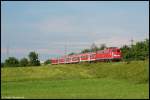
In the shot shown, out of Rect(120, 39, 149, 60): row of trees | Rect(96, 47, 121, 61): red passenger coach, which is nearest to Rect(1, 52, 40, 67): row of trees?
Rect(96, 47, 121, 61): red passenger coach

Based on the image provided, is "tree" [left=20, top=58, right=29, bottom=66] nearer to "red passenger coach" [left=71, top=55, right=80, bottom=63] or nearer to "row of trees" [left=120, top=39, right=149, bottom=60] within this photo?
"red passenger coach" [left=71, top=55, right=80, bottom=63]

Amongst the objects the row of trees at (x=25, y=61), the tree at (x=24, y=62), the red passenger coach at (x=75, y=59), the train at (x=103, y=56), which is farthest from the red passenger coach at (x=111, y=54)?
the tree at (x=24, y=62)

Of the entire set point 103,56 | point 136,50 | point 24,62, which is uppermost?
point 136,50

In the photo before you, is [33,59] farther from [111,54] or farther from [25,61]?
[111,54]

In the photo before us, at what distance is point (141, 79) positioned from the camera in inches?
1291

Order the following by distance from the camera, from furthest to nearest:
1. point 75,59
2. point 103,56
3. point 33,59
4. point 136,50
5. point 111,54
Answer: point 75,59 < point 136,50 < point 33,59 < point 103,56 < point 111,54

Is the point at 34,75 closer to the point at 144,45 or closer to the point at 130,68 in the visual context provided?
the point at 130,68

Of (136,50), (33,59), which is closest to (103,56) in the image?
(136,50)

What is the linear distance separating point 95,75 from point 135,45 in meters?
34.4

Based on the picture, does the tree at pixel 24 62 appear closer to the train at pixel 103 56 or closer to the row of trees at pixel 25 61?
the row of trees at pixel 25 61

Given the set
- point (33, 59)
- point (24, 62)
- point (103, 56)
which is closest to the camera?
point (103, 56)

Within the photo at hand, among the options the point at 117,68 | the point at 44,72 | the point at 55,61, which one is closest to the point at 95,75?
the point at 117,68

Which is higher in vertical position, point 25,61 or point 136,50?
point 136,50

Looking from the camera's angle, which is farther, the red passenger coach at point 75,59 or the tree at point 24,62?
the red passenger coach at point 75,59
